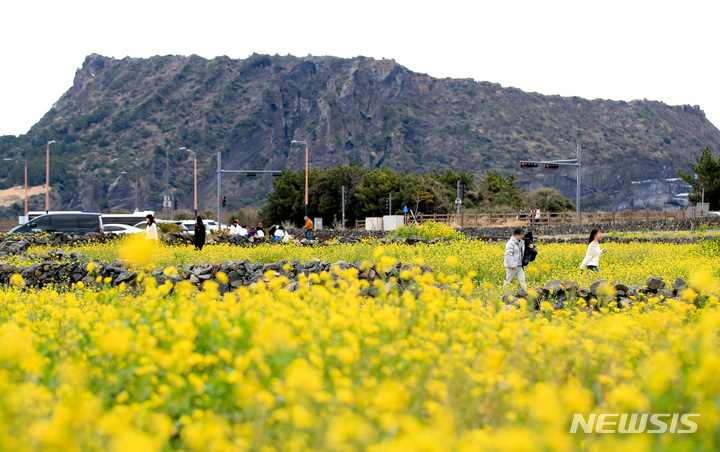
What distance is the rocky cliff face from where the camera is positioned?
118125 mm

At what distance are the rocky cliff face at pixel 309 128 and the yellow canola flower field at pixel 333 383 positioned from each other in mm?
112390

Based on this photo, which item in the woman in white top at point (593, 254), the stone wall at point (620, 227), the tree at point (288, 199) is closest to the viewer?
the woman in white top at point (593, 254)

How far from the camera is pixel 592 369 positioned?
3.51 meters

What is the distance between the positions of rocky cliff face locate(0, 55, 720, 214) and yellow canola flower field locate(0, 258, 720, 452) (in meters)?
112

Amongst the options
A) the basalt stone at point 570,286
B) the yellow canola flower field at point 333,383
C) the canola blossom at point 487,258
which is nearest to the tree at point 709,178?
the canola blossom at point 487,258

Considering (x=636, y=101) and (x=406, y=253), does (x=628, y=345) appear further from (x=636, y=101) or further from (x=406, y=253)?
(x=636, y=101)

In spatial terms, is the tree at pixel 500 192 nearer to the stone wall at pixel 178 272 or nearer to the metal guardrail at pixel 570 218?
the metal guardrail at pixel 570 218

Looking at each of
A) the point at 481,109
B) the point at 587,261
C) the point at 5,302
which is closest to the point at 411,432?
the point at 5,302

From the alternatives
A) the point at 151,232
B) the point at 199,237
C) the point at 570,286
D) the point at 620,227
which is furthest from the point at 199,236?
the point at 620,227

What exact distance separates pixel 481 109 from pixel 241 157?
6816 centimetres

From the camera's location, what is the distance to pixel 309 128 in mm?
143500

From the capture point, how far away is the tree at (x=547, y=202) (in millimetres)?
56781

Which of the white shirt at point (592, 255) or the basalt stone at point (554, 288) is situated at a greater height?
the white shirt at point (592, 255)

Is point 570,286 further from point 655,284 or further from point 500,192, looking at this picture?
point 500,192
